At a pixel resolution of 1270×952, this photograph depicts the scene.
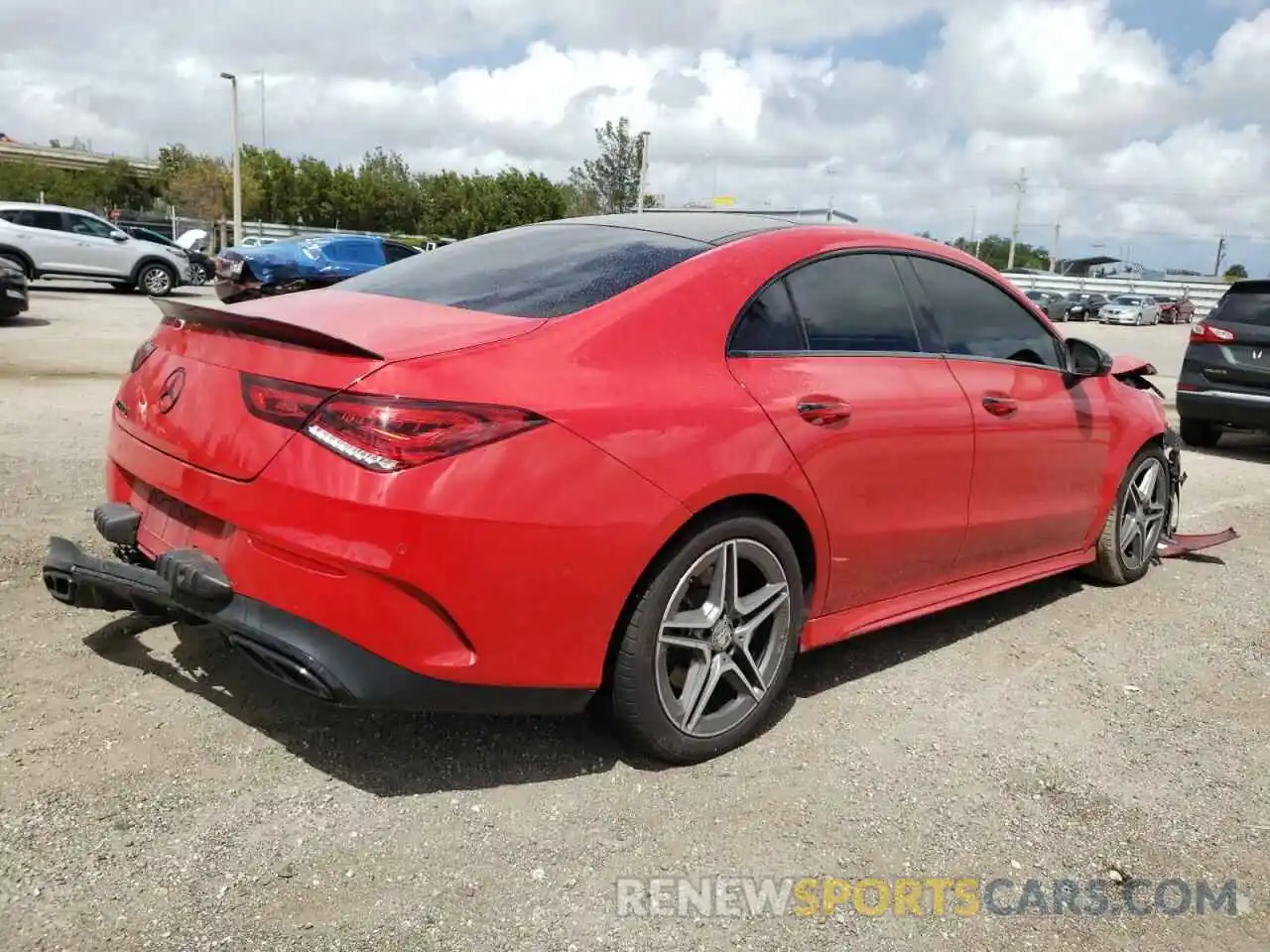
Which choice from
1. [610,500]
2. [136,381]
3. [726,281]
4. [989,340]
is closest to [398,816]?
[610,500]

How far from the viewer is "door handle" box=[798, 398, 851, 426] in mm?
3146

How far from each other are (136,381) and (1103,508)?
3.97m

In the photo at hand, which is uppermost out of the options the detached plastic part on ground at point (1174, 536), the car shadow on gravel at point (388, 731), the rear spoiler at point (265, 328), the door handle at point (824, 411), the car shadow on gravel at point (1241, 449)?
the rear spoiler at point (265, 328)

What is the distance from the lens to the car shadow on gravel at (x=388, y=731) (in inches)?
115

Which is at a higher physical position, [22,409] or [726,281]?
[726,281]

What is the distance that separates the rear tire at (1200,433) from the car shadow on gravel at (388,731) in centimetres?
747

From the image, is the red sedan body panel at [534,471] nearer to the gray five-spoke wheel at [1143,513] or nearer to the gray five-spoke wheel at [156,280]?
the gray five-spoke wheel at [1143,513]

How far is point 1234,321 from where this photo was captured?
923 cm

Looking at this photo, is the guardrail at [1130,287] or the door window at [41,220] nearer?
the door window at [41,220]

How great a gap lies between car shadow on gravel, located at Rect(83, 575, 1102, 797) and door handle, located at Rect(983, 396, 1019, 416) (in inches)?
43.0

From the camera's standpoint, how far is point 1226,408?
29.9ft

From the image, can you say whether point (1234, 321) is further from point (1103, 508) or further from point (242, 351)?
point (242, 351)

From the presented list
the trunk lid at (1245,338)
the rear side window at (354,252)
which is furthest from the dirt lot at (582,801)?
the rear side window at (354,252)

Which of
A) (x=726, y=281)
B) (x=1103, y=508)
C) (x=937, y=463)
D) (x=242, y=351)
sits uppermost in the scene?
(x=726, y=281)
